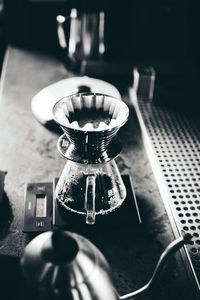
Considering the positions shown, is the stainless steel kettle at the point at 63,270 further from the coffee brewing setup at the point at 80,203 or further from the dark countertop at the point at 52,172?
the dark countertop at the point at 52,172

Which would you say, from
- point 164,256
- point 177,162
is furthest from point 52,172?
point 164,256

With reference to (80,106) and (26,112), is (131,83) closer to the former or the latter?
(26,112)

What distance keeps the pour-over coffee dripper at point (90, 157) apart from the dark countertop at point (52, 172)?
0.28 ft

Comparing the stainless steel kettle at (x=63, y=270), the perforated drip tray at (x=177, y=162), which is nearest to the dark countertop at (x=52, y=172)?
the perforated drip tray at (x=177, y=162)

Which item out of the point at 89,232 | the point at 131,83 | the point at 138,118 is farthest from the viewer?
the point at 131,83

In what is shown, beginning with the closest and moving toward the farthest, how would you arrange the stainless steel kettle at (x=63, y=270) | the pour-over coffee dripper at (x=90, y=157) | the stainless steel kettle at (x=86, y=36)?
the stainless steel kettle at (x=63, y=270)
the pour-over coffee dripper at (x=90, y=157)
the stainless steel kettle at (x=86, y=36)

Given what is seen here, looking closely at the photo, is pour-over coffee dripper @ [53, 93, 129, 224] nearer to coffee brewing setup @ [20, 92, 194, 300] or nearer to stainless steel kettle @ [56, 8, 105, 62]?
coffee brewing setup @ [20, 92, 194, 300]

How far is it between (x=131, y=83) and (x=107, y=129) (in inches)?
31.1

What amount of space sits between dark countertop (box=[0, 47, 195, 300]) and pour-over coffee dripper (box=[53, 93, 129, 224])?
0.28ft

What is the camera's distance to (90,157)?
0.62 meters

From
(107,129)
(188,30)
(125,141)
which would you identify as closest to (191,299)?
(107,129)

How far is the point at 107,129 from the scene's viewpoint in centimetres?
56

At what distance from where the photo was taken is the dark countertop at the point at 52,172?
637 millimetres

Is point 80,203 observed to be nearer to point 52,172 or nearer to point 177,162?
point 52,172
